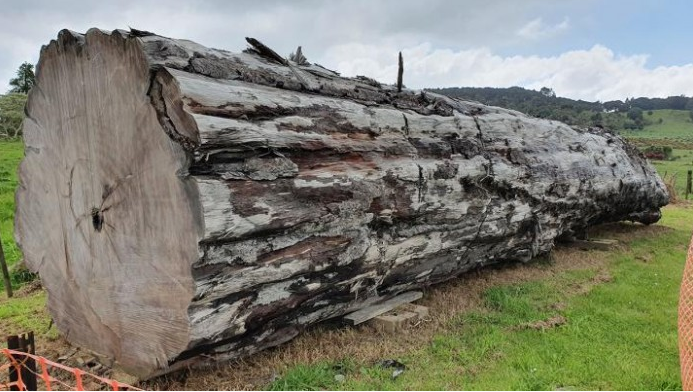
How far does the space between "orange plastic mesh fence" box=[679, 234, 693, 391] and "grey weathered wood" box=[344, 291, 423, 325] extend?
2.43 metres

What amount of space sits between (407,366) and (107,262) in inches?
91.2

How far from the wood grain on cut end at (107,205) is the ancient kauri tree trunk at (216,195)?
14 mm

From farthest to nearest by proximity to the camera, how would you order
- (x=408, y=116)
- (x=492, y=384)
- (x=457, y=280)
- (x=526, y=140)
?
(x=526, y=140) < (x=457, y=280) < (x=408, y=116) < (x=492, y=384)

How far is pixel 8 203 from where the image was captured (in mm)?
11016

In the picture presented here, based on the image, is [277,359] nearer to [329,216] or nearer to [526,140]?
[329,216]

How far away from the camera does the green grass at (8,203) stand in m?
7.96

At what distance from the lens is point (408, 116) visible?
5066 mm

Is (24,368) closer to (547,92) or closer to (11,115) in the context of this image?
(11,115)

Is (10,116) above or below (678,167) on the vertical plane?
above

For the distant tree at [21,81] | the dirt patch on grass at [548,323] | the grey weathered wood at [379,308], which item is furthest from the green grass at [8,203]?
the distant tree at [21,81]

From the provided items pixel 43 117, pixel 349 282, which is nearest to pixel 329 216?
pixel 349 282

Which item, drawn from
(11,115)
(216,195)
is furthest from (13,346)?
(11,115)

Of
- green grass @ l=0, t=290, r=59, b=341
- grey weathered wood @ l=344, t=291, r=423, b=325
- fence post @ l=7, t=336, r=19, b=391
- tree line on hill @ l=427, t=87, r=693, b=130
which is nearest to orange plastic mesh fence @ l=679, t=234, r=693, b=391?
grey weathered wood @ l=344, t=291, r=423, b=325

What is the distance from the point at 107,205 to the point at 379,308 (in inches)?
96.5
